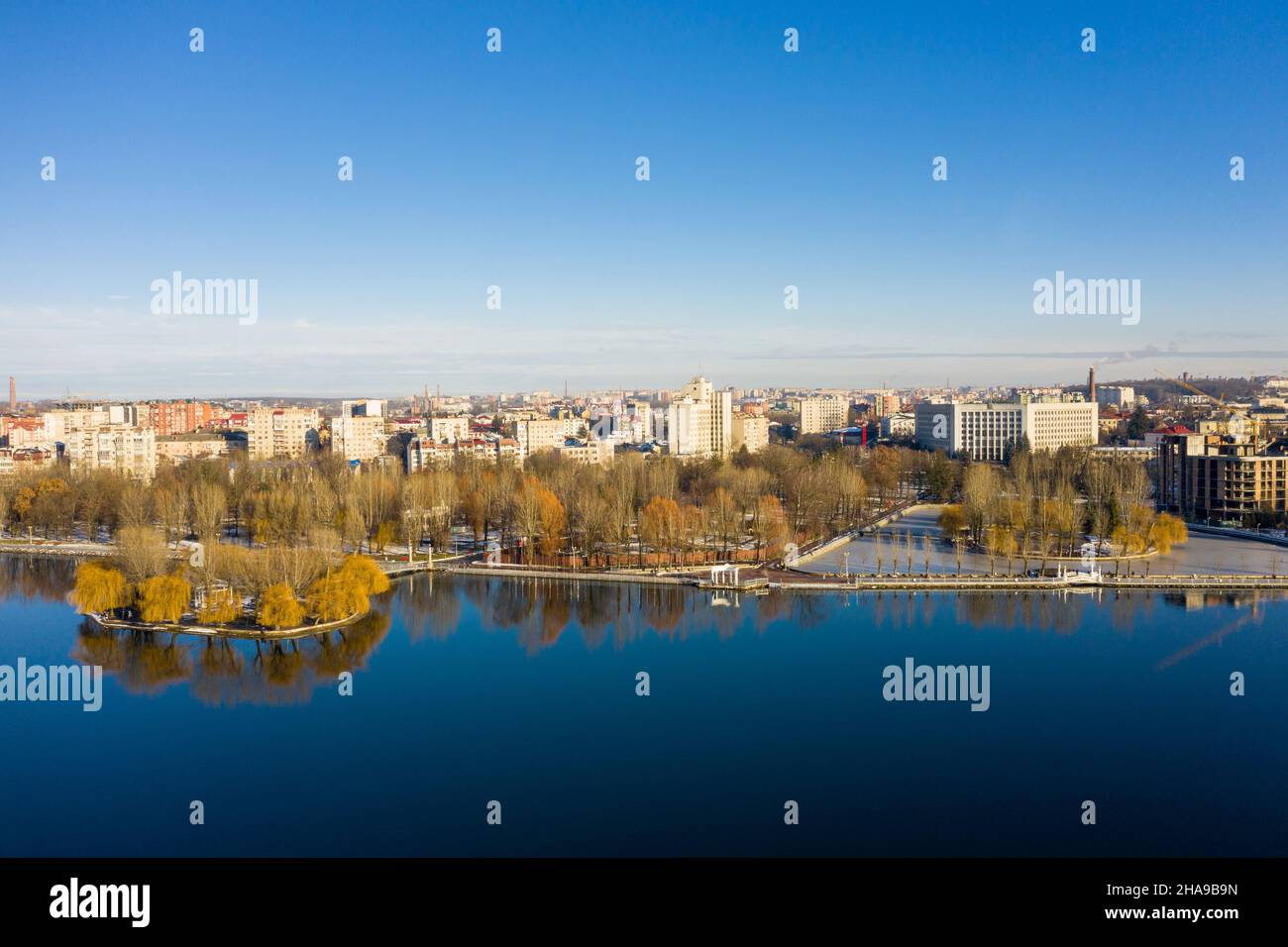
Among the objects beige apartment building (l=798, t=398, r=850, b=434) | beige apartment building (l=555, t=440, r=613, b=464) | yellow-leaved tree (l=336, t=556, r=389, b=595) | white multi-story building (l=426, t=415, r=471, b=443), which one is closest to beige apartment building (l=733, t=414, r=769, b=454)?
beige apartment building (l=555, t=440, r=613, b=464)

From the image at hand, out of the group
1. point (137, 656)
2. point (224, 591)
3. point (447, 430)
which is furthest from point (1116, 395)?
point (137, 656)

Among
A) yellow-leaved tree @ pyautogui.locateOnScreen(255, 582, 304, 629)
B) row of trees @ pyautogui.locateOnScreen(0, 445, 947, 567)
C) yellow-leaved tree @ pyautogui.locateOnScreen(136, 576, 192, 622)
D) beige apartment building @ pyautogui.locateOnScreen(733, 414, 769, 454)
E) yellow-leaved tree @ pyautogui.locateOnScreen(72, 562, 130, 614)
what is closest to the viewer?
yellow-leaved tree @ pyautogui.locateOnScreen(255, 582, 304, 629)

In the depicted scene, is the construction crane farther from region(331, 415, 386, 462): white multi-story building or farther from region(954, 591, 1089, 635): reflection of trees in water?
region(331, 415, 386, 462): white multi-story building

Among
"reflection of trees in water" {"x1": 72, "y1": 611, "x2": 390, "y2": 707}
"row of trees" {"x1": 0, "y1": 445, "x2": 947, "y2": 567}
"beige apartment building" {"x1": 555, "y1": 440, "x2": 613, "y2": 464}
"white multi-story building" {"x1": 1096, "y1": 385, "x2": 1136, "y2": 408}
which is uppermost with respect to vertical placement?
Result: "white multi-story building" {"x1": 1096, "y1": 385, "x2": 1136, "y2": 408}

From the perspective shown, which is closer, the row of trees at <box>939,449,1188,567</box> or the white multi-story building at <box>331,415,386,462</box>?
the row of trees at <box>939,449,1188,567</box>

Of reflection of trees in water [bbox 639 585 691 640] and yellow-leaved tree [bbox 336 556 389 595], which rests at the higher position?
yellow-leaved tree [bbox 336 556 389 595]

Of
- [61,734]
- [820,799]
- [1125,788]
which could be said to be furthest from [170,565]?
[1125,788]

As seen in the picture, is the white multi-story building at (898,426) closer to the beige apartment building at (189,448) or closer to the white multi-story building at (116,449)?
the beige apartment building at (189,448)

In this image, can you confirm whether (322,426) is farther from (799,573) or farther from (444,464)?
(799,573)

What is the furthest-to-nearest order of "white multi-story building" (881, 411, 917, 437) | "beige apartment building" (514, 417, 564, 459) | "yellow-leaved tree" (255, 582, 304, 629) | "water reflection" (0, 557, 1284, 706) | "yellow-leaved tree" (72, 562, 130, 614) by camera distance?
"white multi-story building" (881, 411, 917, 437) → "beige apartment building" (514, 417, 564, 459) → "yellow-leaved tree" (72, 562, 130, 614) → "yellow-leaved tree" (255, 582, 304, 629) → "water reflection" (0, 557, 1284, 706)
